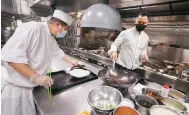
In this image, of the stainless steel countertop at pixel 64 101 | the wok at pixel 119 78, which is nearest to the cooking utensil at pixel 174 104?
the wok at pixel 119 78

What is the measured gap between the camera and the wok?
1334 millimetres

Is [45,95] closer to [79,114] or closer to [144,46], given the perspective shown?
[79,114]

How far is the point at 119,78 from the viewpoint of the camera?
5.04ft

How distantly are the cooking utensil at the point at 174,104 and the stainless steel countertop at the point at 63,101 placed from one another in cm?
73

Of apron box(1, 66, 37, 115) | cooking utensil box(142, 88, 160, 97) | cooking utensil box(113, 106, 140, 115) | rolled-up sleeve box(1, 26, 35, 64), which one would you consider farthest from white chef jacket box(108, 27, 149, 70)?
apron box(1, 66, 37, 115)

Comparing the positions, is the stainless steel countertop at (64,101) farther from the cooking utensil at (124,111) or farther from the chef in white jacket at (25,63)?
the cooking utensil at (124,111)

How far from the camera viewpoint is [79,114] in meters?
0.99

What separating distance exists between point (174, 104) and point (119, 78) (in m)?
0.63

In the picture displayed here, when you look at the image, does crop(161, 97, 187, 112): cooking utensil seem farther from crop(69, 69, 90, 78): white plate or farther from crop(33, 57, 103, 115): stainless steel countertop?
crop(69, 69, 90, 78): white plate

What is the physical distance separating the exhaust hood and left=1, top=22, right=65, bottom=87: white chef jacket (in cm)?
47

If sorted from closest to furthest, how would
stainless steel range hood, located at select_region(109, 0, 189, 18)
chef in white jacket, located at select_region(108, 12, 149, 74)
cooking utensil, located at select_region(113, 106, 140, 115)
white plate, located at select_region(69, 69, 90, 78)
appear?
1. cooking utensil, located at select_region(113, 106, 140, 115)
2. white plate, located at select_region(69, 69, 90, 78)
3. stainless steel range hood, located at select_region(109, 0, 189, 18)
4. chef in white jacket, located at select_region(108, 12, 149, 74)

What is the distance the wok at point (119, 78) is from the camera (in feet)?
4.38

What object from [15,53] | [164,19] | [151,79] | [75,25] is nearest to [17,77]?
[15,53]

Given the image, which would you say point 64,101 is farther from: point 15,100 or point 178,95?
point 178,95
